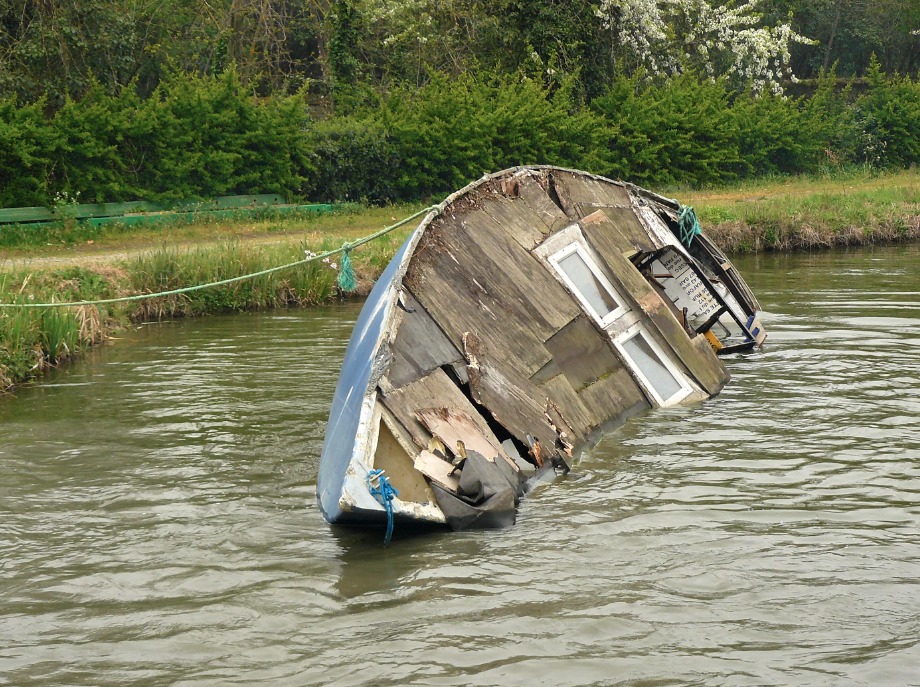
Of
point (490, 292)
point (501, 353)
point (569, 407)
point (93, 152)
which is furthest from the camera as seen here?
point (93, 152)

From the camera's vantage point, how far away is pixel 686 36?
31891 mm

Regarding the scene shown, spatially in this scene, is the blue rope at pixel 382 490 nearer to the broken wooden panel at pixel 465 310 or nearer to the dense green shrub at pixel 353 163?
the broken wooden panel at pixel 465 310

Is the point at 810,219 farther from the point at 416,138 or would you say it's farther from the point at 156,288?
the point at 156,288

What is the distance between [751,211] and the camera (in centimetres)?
2142

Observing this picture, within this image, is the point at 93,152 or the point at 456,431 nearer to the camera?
the point at 456,431

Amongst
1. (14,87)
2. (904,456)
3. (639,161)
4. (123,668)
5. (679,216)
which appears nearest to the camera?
(123,668)

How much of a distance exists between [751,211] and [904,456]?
13.6m

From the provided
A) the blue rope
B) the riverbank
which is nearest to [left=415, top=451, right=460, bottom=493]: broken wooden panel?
the blue rope

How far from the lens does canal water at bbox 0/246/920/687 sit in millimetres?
5469

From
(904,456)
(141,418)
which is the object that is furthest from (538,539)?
(141,418)

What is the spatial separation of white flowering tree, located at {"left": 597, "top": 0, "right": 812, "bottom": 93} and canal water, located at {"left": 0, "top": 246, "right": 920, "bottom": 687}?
2068cm

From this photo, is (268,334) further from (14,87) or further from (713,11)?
(713,11)

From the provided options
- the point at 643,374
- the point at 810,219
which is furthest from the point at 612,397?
the point at 810,219

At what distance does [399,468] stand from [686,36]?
27546 millimetres
